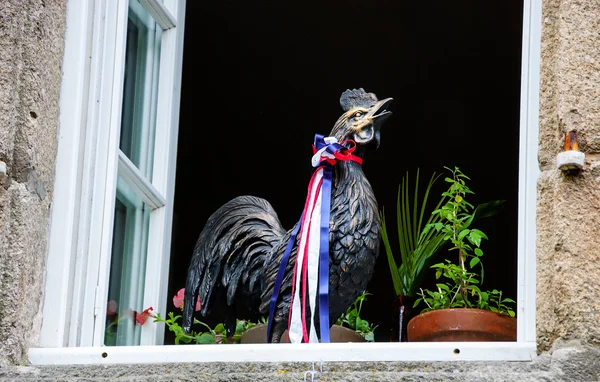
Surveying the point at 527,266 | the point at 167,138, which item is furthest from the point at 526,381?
the point at 167,138

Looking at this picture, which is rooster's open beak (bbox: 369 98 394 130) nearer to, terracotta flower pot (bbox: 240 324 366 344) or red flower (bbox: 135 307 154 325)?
terracotta flower pot (bbox: 240 324 366 344)

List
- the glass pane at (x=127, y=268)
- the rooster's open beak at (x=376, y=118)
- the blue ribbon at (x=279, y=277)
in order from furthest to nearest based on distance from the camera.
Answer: the rooster's open beak at (x=376, y=118)
the blue ribbon at (x=279, y=277)
the glass pane at (x=127, y=268)

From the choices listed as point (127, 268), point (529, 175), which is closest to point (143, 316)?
point (127, 268)

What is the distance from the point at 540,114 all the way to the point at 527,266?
0.33 metres

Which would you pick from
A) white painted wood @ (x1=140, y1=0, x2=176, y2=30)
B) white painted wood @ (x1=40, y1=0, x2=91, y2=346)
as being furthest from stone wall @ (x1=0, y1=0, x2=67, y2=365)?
white painted wood @ (x1=140, y1=0, x2=176, y2=30)

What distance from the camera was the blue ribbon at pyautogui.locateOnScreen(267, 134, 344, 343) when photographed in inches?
129

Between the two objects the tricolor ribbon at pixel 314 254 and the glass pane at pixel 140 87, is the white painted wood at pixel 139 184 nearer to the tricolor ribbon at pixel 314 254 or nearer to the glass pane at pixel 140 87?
the glass pane at pixel 140 87

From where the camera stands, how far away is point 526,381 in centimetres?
262

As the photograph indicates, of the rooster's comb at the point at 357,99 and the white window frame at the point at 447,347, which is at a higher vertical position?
the rooster's comb at the point at 357,99

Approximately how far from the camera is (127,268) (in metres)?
3.44

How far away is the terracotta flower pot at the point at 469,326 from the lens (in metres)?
3.20

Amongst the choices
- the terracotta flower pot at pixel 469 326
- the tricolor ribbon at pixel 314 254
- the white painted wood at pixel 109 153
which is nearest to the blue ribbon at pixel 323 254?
the tricolor ribbon at pixel 314 254

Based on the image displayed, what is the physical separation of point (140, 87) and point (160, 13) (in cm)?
25

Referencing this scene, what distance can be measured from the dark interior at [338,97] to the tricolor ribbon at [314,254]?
1.78 m
